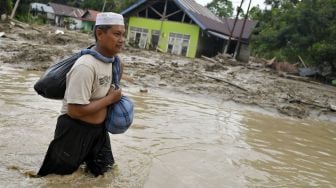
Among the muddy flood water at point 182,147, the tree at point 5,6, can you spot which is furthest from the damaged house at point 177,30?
the muddy flood water at point 182,147

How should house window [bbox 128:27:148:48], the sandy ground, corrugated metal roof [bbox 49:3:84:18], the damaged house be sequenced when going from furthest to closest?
corrugated metal roof [bbox 49:3:84:18] → house window [bbox 128:27:148:48] → the damaged house → the sandy ground

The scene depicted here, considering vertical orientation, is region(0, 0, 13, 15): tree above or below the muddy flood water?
above

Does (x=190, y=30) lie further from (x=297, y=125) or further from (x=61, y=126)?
(x=61, y=126)

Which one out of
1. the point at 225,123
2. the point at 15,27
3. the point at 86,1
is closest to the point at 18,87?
the point at 225,123

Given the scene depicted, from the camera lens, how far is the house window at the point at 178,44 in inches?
1119

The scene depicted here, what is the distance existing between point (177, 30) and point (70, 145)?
84.6ft

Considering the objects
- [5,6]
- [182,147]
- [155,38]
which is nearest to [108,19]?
[182,147]

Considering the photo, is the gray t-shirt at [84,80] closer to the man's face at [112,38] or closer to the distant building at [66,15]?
the man's face at [112,38]

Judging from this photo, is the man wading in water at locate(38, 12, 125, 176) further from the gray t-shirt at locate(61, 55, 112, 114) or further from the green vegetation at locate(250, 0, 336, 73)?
the green vegetation at locate(250, 0, 336, 73)

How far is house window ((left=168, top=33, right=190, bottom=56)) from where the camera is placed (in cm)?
2842

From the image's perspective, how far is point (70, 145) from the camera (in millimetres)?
3449

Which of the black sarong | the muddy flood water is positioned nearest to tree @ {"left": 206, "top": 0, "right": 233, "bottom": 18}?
the muddy flood water

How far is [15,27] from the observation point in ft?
73.1

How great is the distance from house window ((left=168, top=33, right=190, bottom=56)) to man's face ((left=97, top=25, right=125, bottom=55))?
25027 mm
